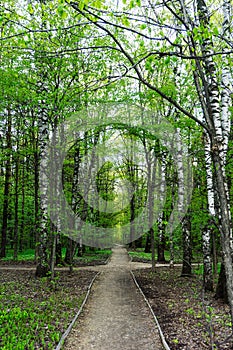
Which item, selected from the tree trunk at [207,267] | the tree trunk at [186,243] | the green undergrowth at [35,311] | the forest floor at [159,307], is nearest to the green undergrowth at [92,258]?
the forest floor at [159,307]

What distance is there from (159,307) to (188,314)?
3.38 ft

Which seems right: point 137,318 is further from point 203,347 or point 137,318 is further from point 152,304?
point 203,347

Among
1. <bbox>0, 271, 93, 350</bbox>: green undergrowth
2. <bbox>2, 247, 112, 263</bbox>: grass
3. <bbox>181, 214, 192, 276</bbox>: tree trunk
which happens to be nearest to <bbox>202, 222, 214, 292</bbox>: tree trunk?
<bbox>181, 214, 192, 276</bbox>: tree trunk

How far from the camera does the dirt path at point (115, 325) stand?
4.94 meters

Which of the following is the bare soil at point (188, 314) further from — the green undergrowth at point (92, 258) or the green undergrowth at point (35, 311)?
the green undergrowth at point (92, 258)

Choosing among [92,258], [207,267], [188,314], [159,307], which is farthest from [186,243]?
[92,258]

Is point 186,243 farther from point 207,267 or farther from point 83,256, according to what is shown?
point 83,256

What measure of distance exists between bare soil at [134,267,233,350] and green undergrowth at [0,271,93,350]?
2.01m

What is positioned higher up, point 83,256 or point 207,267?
point 207,267

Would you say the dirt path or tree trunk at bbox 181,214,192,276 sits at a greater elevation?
tree trunk at bbox 181,214,192,276

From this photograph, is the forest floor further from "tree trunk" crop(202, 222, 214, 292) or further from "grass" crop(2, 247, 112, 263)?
"grass" crop(2, 247, 112, 263)

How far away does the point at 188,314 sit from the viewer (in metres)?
6.32

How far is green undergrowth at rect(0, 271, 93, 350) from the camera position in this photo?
15.4ft

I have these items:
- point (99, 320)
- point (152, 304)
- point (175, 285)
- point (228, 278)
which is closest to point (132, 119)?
point (175, 285)
